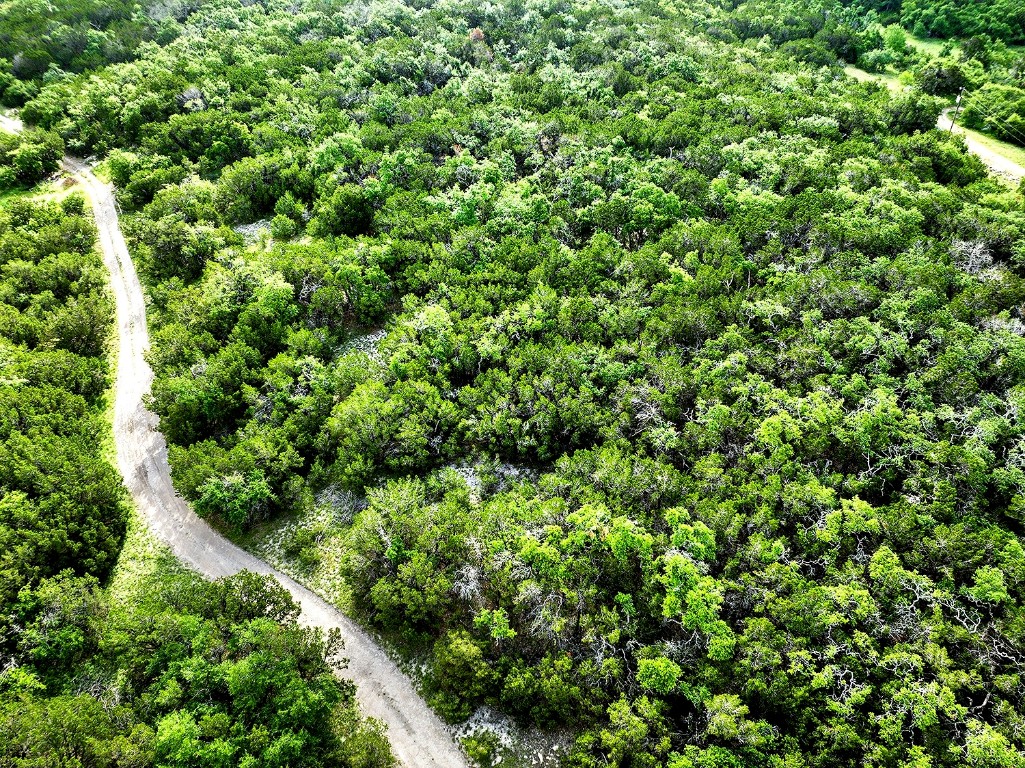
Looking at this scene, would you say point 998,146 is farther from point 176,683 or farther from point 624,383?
point 176,683

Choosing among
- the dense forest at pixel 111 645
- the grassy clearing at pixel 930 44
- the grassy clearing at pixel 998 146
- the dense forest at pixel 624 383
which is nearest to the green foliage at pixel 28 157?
the dense forest at pixel 624 383

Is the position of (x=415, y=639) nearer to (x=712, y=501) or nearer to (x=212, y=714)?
(x=212, y=714)

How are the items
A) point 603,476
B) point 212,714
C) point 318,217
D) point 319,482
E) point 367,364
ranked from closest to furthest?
point 212,714 → point 603,476 → point 319,482 → point 367,364 → point 318,217

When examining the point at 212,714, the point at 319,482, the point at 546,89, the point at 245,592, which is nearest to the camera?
the point at 212,714

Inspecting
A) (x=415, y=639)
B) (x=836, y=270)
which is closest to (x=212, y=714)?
(x=415, y=639)

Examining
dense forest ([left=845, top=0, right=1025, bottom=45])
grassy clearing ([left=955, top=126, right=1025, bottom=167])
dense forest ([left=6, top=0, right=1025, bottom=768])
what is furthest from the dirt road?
dense forest ([left=845, top=0, right=1025, bottom=45])

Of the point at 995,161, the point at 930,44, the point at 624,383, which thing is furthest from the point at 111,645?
the point at 930,44

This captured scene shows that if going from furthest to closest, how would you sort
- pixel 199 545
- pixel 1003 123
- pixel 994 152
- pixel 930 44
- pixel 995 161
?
1. pixel 930 44
2. pixel 1003 123
3. pixel 994 152
4. pixel 995 161
5. pixel 199 545
